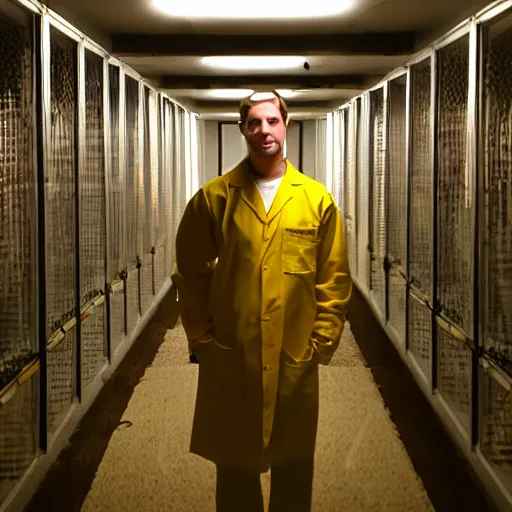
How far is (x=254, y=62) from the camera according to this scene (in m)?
5.69

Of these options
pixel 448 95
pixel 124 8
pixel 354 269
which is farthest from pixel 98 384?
pixel 354 269

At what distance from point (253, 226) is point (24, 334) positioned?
0.97m

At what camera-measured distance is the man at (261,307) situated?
2047 millimetres

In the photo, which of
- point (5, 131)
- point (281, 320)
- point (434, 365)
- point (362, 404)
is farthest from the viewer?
point (362, 404)

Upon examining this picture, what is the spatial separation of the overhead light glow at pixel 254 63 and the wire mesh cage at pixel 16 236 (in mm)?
3207

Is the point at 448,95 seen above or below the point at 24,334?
above

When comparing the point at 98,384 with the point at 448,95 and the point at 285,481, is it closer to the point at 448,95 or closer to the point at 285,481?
the point at 285,481

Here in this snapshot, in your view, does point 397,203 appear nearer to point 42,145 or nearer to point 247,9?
point 247,9

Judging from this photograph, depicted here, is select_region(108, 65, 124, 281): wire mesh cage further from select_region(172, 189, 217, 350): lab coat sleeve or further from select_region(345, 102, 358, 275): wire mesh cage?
select_region(345, 102, 358, 275): wire mesh cage

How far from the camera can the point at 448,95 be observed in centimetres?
312

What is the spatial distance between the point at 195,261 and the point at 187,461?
122 centimetres

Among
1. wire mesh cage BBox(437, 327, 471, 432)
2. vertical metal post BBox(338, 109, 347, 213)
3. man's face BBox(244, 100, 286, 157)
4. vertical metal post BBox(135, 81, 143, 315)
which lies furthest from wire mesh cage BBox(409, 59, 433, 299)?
vertical metal post BBox(338, 109, 347, 213)

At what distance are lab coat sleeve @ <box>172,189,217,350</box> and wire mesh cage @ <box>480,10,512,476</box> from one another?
3.35ft

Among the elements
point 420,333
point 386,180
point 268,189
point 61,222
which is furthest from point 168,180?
point 268,189
